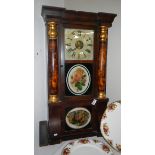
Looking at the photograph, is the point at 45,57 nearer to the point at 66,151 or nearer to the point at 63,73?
the point at 63,73

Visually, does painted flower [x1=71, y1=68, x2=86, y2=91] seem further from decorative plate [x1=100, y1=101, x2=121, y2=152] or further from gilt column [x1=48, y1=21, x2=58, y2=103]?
decorative plate [x1=100, y1=101, x2=121, y2=152]

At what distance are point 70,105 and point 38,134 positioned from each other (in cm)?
53

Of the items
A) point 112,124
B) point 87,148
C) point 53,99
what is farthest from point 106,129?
point 53,99

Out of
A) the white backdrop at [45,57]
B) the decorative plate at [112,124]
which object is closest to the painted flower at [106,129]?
the decorative plate at [112,124]

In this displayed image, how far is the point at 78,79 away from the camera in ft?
5.82

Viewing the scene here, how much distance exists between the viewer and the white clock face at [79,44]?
1.67 m

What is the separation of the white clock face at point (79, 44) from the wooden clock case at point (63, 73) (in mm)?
42

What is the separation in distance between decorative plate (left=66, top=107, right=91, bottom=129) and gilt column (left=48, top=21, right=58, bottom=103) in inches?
10.8

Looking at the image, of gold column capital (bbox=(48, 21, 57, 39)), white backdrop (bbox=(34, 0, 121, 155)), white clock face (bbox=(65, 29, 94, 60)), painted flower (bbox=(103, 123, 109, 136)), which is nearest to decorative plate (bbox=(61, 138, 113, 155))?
white backdrop (bbox=(34, 0, 121, 155))

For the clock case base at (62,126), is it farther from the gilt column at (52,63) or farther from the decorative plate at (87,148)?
the decorative plate at (87,148)

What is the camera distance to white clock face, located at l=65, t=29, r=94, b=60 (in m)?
1.67

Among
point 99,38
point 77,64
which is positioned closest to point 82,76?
point 77,64
